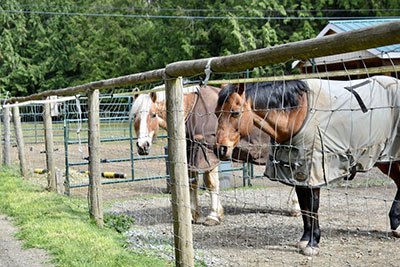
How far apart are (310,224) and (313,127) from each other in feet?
3.52

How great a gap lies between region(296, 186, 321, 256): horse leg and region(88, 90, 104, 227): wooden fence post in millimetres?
2291

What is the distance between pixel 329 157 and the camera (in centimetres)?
496

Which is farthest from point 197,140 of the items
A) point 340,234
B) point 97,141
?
point 340,234

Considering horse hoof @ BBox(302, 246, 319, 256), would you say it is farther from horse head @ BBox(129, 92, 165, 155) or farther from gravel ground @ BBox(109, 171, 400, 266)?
horse head @ BBox(129, 92, 165, 155)

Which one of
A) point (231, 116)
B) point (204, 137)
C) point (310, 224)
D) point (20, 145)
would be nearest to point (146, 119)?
point (204, 137)

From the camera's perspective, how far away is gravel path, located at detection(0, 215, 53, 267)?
4.93 metres

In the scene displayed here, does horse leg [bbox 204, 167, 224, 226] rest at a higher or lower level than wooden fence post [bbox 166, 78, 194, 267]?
lower

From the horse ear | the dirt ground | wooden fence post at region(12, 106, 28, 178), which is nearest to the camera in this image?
the dirt ground

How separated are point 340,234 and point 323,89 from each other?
1.80m

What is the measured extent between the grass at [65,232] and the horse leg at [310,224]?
139 cm

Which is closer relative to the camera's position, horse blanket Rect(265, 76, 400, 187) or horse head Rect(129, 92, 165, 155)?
horse blanket Rect(265, 76, 400, 187)

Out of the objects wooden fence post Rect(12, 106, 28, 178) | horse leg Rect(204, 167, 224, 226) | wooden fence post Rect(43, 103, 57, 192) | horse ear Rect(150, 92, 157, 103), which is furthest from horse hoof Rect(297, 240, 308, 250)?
wooden fence post Rect(12, 106, 28, 178)

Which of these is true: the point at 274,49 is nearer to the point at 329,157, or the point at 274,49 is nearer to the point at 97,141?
the point at 329,157

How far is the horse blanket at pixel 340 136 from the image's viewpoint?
16.2 ft
